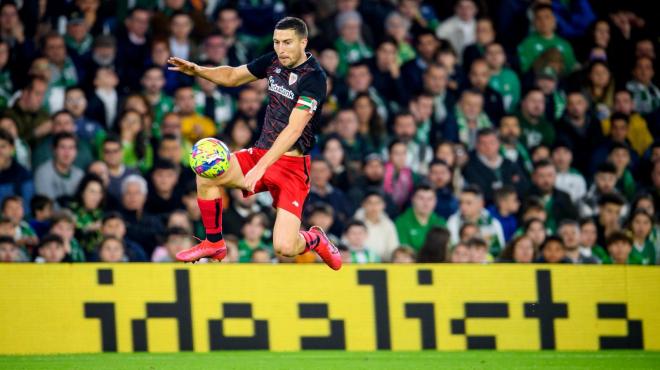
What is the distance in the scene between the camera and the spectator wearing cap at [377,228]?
13.3 meters

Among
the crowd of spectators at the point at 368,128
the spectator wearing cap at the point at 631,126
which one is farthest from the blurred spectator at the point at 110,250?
the spectator wearing cap at the point at 631,126

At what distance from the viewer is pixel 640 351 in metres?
12.0

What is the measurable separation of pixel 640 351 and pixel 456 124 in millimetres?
3890

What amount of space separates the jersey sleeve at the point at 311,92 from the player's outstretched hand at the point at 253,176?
62cm

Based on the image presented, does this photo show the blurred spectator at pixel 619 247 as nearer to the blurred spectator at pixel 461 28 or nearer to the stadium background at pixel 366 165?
the stadium background at pixel 366 165

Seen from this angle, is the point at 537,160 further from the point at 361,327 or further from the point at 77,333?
the point at 77,333

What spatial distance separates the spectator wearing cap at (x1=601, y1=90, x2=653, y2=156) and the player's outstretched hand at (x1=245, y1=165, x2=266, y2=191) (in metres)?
7.26

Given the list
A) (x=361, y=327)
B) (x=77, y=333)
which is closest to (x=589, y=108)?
(x=361, y=327)

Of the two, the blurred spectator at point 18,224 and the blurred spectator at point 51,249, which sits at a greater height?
the blurred spectator at point 18,224

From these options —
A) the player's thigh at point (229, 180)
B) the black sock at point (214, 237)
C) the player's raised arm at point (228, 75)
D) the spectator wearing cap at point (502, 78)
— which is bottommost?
the black sock at point (214, 237)

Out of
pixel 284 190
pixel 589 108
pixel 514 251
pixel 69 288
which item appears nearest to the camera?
pixel 284 190

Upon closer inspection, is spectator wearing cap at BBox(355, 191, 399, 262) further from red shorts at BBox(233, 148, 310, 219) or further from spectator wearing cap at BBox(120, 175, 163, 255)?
red shorts at BBox(233, 148, 310, 219)

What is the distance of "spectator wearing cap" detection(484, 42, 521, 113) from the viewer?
1511 centimetres

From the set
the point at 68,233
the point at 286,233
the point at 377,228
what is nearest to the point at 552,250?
the point at 377,228
